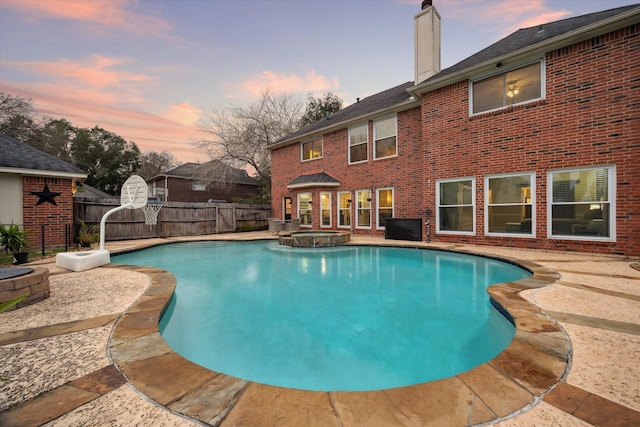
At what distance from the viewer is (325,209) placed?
44.8ft

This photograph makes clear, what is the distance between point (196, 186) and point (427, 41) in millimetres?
22361

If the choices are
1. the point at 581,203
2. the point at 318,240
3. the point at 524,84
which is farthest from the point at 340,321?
the point at 524,84

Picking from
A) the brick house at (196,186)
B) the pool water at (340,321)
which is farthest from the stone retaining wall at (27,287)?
the brick house at (196,186)

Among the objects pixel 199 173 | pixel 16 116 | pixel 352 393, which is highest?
pixel 16 116

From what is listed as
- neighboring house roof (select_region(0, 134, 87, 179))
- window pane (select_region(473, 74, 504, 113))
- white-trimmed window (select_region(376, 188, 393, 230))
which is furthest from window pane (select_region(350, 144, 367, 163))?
neighboring house roof (select_region(0, 134, 87, 179))

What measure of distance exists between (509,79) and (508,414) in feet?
31.5

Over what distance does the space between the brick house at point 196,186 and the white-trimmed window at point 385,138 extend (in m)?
13.3

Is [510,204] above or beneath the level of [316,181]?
beneath

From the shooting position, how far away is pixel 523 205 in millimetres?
7574

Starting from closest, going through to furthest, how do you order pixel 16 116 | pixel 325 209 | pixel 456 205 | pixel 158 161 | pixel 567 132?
pixel 567 132 < pixel 456 205 < pixel 325 209 < pixel 16 116 < pixel 158 161

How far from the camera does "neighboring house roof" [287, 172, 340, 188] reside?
42.4 feet

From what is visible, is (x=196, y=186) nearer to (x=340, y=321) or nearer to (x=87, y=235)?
(x=87, y=235)

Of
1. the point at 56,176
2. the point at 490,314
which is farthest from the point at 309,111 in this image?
the point at 490,314

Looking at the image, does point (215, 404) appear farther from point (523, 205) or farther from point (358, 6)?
point (358, 6)
